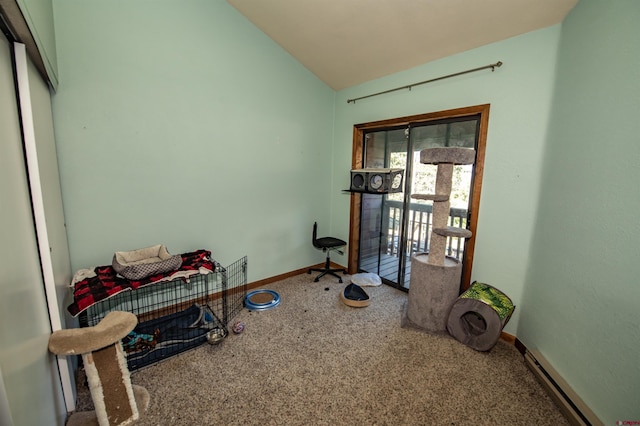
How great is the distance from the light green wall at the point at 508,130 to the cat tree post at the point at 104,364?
8.49ft

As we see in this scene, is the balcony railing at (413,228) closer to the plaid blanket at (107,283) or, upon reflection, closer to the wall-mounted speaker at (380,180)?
the wall-mounted speaker at (380,180)

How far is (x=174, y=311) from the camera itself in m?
2.31

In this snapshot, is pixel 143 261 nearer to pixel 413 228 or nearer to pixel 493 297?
pixel 493 297

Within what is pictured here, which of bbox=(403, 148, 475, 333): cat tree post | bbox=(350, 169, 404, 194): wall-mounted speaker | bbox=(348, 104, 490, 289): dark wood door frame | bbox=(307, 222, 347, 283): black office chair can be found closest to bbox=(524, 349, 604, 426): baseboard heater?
bbox=(403, 148, 475, 333): cat tree post

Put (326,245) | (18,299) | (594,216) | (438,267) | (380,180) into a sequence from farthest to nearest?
(326,245) < (380,180) < (438,267) < (594,216) < (18,299)

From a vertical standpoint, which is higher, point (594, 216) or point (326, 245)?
point (594, 216)

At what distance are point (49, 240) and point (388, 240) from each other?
3020 millimetres

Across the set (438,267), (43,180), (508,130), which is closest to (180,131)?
(43,180)

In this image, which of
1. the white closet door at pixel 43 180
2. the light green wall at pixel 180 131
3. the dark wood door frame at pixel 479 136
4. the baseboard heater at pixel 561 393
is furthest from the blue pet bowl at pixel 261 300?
→ the baseboard heater at pixel 561 393

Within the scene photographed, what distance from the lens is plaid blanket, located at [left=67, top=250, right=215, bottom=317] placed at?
60.2 inches

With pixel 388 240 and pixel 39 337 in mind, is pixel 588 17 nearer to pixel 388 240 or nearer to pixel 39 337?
pixel 388 240

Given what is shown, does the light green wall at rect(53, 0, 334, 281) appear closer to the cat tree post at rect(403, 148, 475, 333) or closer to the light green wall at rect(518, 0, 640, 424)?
the cat tree post at rect(403, 148, 475, 333)

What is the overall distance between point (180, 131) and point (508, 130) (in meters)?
2.74

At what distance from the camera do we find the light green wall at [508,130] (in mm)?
1859
